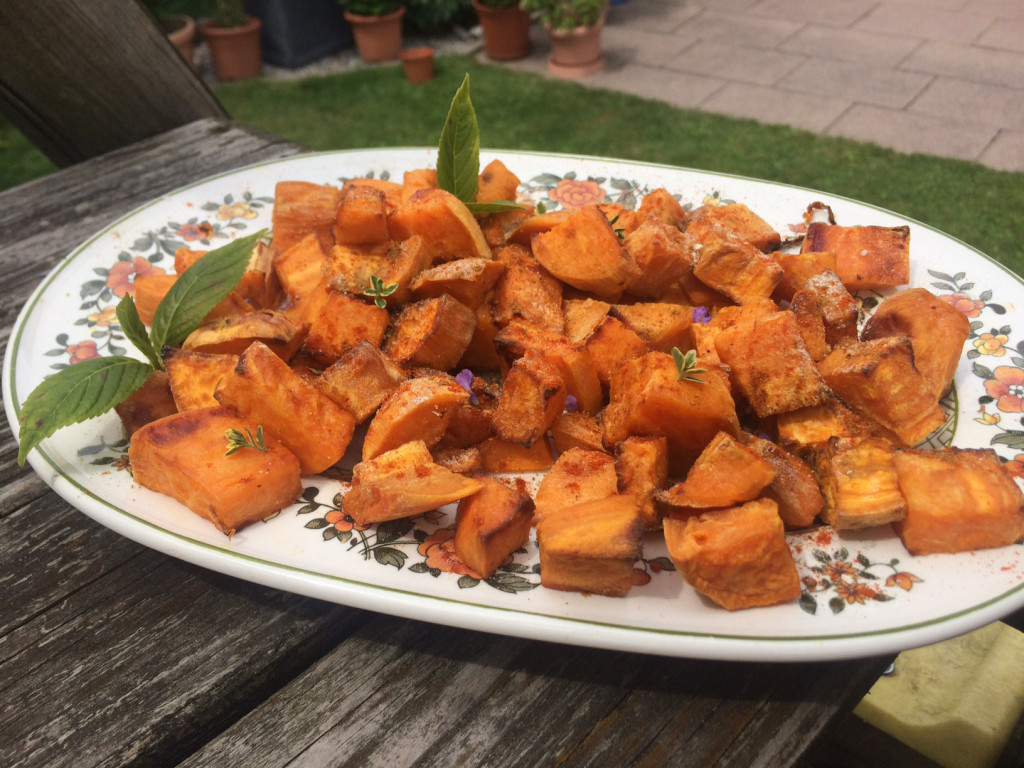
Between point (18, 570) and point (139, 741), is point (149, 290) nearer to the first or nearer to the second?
point (18, 570)

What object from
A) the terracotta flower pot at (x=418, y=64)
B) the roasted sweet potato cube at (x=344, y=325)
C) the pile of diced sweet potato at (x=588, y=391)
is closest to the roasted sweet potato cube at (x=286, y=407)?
the pile of diced sweet potato at (x=588, y=391)

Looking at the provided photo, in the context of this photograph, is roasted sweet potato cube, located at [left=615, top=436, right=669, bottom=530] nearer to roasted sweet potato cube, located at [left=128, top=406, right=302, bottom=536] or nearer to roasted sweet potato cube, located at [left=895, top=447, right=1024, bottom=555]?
roasted sweet potato cube, located at [left=895, top=447, right=1024, bottom=555]

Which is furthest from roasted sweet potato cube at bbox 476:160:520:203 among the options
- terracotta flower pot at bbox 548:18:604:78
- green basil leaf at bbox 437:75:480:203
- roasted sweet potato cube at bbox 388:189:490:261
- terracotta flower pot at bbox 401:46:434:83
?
terracotta flower pot at bbox 401:46:434:83

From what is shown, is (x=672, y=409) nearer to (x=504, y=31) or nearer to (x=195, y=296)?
(x=195, y=296)

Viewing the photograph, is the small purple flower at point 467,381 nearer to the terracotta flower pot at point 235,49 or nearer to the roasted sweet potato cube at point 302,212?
the roasted sweet potato cube at point 302,212

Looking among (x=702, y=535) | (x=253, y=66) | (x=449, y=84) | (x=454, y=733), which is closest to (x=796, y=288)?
(x=702, y=535)

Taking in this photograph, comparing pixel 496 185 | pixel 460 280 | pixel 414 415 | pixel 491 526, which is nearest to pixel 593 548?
pixel 491 526
